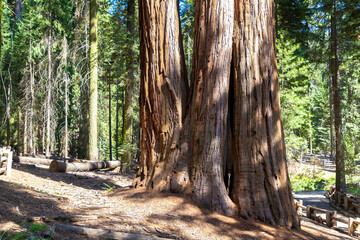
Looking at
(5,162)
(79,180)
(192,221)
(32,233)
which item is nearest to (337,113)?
(79,180)

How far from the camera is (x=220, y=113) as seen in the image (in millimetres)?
5449

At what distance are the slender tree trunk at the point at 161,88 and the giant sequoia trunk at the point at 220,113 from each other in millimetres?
19

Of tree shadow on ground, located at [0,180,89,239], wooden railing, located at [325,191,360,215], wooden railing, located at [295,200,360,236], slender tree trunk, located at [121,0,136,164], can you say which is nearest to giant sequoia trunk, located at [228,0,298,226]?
tree shadow on ground, located at [0,180,89,239]

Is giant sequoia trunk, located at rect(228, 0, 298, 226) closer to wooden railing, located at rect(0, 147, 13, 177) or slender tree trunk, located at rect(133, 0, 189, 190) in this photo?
slender tree trunk, located at rect(133, 0, 189, 190)

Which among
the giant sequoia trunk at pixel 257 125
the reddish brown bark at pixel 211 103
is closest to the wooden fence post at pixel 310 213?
the giant sequoia trunk at pixel 257 125

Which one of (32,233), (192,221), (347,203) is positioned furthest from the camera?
(347,203)

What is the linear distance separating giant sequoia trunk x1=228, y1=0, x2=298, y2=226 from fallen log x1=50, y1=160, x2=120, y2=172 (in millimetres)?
8062

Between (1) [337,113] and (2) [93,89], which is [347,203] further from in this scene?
(2) [93,89]

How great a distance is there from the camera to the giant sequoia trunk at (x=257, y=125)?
5.27 meters

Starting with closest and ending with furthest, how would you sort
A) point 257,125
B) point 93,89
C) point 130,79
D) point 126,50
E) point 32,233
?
1. point 32,233
2. point 257,125
3. point 130,79
4. point 126,50
5. point 93,89

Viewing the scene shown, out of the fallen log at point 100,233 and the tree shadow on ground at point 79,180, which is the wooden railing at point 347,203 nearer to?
the tree shadow on ground at point 79,180

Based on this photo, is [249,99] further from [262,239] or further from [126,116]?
[126,116]

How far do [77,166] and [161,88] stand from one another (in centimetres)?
803

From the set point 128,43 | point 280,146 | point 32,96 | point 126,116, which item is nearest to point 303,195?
point 126,116
